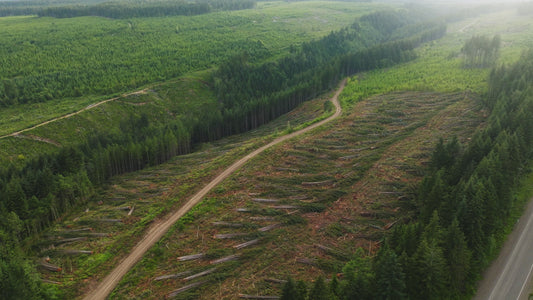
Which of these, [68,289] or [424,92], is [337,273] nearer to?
[68,289]

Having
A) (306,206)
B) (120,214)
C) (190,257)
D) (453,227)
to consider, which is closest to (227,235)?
(190,257)

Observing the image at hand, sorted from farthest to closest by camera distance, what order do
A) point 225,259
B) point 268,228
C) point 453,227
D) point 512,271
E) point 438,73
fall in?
point 438,73, point 268,228, point 225,259, point 512,271, point 453,227

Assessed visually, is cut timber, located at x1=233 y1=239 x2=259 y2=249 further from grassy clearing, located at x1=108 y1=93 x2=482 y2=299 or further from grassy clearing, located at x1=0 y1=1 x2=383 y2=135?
grassy clearing, located at x1=0 y1=1 x2=383 y2=135

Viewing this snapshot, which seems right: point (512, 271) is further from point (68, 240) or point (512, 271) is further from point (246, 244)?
point (68, 240)

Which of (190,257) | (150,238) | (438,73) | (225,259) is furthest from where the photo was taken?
(438,73)

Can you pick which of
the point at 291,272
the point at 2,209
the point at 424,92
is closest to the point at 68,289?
the point at 2,209

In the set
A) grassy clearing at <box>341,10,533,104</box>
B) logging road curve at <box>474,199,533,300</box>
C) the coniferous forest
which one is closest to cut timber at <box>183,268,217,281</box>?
the coniferous forest
